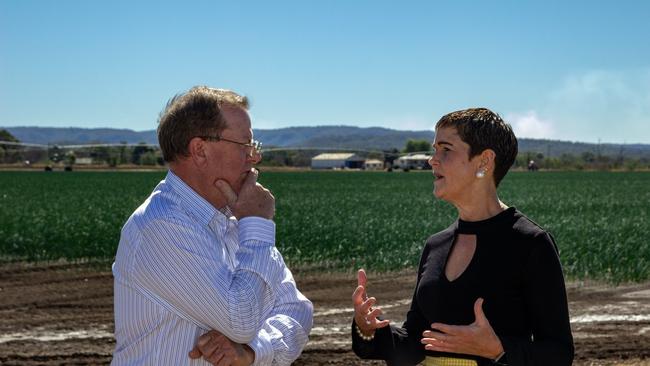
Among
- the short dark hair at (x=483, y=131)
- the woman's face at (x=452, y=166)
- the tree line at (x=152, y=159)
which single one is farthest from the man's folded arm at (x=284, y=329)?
the tree line at (x=152, y=159)

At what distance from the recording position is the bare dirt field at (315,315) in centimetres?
832

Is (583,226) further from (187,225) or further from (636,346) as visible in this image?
(187,225)

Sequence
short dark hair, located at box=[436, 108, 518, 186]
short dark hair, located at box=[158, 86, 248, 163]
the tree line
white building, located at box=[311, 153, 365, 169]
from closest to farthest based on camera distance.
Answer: short dark hair, located at box=[158, 86, 248, 163] → short dark hair, located at box=[436, 108, 518, 186] → the tree line → white building, located at box=[311, 153, 365, 169]

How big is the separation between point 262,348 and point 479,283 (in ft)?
2.53

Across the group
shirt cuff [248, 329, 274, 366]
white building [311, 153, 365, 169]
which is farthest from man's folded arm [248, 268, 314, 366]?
white building [311, 153, 365, 169]

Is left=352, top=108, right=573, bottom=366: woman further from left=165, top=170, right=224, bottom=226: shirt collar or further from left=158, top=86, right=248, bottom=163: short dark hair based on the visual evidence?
left=158, top=86, right=248, bottom=163: short dark hair

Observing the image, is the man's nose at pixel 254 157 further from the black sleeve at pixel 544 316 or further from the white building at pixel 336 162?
the white building at pixel 336 162

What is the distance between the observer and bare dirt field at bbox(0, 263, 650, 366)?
8.32 metres

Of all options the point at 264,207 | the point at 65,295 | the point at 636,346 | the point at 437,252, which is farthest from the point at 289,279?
the point at 65,295

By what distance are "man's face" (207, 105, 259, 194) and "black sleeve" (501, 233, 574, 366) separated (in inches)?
40.0

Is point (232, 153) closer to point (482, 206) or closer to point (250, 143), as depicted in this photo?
point (250, 143)

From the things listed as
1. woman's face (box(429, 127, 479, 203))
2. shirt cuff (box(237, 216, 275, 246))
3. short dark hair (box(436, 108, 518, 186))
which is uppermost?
short dark hair (box(436, 108, 518, 186))

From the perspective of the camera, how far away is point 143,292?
119 inches

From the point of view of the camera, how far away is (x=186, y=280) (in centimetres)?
293
